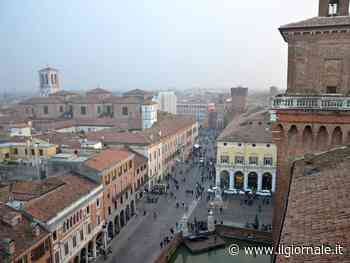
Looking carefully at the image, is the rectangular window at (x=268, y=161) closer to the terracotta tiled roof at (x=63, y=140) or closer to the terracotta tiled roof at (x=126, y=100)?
the terracotta tiled roof at (x=63, y=140)

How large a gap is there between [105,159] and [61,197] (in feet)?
27.6

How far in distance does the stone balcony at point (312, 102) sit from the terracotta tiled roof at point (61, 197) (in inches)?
628

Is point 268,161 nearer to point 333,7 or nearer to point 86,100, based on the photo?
point 333,7

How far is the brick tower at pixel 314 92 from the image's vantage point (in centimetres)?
1539

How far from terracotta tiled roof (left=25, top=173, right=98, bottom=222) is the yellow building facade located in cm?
2001

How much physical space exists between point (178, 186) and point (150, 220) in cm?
1185

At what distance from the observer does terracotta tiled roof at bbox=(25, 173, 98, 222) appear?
20.9 m

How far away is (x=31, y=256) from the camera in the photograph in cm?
1841

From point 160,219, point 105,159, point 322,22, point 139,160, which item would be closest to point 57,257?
point 105,159

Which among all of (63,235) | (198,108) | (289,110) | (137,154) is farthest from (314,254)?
(198,108)

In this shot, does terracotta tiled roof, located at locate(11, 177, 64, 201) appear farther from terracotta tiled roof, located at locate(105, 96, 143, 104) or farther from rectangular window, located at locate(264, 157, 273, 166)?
terracotta tiled roof, located at locate(105, 96, 143, 104)

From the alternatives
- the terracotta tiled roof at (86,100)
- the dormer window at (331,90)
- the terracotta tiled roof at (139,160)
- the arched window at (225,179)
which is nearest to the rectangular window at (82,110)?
the terracotta tiled roof at (86,100)

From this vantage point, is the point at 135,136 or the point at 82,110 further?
the point at 82,110

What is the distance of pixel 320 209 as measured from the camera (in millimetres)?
8453
